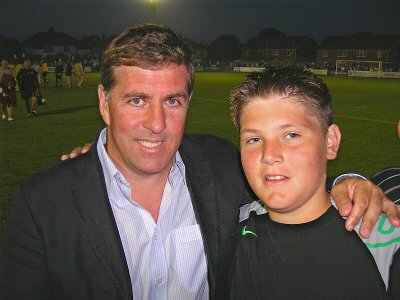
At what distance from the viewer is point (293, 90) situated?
227cm

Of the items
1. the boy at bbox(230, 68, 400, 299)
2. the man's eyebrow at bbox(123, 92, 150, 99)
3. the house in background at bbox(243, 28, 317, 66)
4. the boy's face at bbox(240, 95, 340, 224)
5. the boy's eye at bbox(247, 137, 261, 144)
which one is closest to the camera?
the boy at bbox(230, 68, 400, 299)

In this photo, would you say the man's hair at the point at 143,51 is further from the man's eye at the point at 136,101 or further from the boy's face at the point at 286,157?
the boy's face at the point at 286,157

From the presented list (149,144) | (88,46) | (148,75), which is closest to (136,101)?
(148,75)

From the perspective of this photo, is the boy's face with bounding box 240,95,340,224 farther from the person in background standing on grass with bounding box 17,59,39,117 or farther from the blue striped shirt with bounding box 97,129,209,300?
the person in background standing on grass with bounding box 17,59,39,117

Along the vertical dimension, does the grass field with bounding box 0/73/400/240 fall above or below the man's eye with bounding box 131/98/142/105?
below

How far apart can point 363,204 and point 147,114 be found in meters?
1.38

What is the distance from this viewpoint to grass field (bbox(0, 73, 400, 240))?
9125 millimetres

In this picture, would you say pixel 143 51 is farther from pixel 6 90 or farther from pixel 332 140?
pixel 6 90

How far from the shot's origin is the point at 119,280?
2.32 metres

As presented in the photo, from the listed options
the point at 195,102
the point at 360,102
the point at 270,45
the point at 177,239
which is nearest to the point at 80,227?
the point at 177,239

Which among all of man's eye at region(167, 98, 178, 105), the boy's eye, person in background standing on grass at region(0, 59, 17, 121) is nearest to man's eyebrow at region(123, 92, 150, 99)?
man's eye at region(167, 98, 178, 105)

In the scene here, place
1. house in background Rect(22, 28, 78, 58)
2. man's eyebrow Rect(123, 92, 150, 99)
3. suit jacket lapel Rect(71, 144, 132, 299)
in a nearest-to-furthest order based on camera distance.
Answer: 1. suit jacket lapel Rect(71, 144, 132, 299)
2. man's eyebrow Rect(123, 92, 150, 99)
3. house in background Rect(22, 28, 78, 58)

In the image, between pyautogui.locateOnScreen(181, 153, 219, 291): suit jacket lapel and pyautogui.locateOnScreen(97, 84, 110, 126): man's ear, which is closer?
pyautogui.locateOnScreen(181, 153, 219, 291): suit jacket lapel

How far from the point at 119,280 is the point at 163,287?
0.31 m
